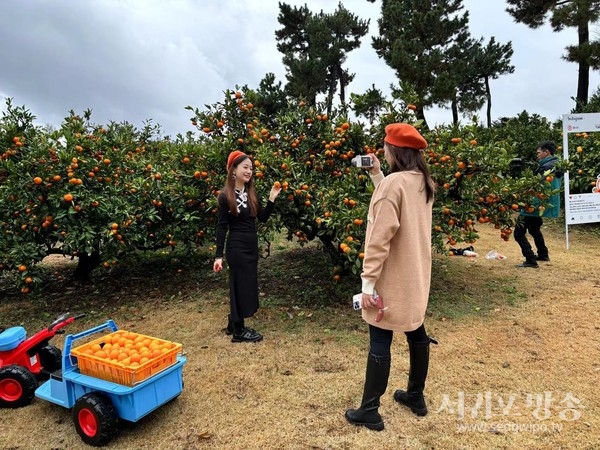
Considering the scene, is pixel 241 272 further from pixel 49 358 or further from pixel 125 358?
pixel 49 358

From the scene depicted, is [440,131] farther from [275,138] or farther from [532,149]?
[532,149]

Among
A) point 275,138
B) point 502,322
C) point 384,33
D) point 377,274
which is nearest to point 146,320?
point 275,138

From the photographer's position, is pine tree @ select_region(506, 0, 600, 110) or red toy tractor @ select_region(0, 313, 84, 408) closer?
red toy tractor @ select_region(0, 313, 84, 408)

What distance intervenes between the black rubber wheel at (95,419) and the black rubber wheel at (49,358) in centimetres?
90

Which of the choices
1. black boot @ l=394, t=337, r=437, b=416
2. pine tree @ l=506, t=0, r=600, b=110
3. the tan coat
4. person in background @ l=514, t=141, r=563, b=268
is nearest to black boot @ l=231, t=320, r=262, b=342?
black boot @ l=394, t=337, r=437, b=416

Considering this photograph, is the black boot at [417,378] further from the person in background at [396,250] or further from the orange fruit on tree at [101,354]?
the orange fruit on tree at [101,354]

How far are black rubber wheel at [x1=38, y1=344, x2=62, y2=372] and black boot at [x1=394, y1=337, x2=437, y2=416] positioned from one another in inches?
104

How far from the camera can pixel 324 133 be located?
17.5ft

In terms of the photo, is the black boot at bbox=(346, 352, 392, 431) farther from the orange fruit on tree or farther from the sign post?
the sign post

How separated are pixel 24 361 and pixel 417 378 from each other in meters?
2.87

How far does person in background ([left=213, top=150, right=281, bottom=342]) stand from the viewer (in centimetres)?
418

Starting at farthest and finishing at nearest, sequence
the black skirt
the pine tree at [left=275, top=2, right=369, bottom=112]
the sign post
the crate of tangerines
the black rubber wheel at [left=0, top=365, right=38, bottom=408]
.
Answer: the pine tree at [left=275, top=2, right=369, bottom=112]
the sign post
the black skirt
the black rubber wheel at [left=0, top=365, right=38, bottom=408]
the crate of tangerines

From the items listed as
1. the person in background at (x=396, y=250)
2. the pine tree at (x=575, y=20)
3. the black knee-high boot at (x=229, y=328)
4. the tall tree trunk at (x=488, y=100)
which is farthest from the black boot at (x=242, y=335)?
the tall tree trunk at (x=488, y=100)

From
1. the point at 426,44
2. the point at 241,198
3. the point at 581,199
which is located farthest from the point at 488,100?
the point at 241,198
